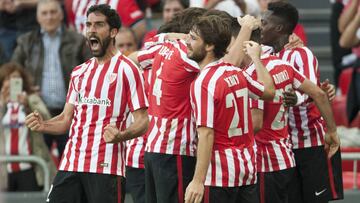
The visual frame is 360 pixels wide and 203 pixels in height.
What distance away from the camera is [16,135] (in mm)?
12633

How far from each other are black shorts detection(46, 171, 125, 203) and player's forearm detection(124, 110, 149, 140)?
0.42 m

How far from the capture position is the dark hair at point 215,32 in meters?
8.55

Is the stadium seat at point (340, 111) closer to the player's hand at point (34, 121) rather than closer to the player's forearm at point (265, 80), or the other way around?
the player's forearm at point (265, 80)

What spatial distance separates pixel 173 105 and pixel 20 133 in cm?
368

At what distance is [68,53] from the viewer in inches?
519

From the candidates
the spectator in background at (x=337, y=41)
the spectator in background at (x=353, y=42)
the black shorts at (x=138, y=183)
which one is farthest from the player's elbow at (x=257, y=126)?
the spectator in background at (x=337, y=41)

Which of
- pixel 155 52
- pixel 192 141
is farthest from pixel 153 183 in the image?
pixel 155 52

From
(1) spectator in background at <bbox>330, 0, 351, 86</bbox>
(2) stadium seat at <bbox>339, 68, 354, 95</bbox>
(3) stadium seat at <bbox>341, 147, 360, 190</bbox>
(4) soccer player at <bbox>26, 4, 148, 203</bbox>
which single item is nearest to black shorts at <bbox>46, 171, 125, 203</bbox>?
(4) soccer player at <bbox>26, 4, 148, 203</bbox>

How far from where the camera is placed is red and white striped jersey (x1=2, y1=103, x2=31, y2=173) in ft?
41.2

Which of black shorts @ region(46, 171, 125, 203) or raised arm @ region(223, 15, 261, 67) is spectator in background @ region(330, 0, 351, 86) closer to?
raised arm @ region(223, 15, 261, 67)

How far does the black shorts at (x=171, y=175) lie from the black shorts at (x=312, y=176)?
149cm

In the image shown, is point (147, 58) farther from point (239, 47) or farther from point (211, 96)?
point (211, 96)

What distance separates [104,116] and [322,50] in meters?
6.90

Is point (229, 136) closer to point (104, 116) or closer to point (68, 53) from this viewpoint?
point (104, 116)
